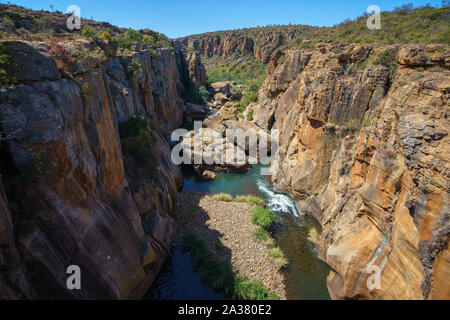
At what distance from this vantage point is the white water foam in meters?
21.2

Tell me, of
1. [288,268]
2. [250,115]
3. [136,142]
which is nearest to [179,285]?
Result: [288,268]

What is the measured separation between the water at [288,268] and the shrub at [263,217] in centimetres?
78

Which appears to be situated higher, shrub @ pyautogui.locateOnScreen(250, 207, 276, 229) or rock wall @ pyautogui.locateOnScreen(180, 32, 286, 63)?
rock wall @ pyautogui.locateOnScreen(180, 32, 286, 63)

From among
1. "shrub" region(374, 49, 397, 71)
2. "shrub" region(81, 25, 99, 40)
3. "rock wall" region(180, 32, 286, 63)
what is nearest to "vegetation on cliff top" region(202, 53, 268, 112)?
"rock wall" region(180, 32, 286, 63)

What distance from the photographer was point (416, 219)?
959 centimetres

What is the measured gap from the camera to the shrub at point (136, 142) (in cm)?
1606

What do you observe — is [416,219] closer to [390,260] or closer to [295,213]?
[390,260]

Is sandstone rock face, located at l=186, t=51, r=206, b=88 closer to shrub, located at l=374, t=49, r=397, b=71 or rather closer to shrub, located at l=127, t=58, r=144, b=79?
shrub, located at l=127, t=58, r=144, b=79

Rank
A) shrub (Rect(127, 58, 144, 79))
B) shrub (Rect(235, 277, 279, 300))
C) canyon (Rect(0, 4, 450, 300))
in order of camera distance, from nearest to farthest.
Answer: canyon (Rect(0, 4, 450, 300)), shrub (Rect(235, 277, 279, 300)), shrub (Rect(127, 58, 144, 79))

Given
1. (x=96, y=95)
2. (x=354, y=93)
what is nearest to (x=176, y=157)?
(x=96, y=95)

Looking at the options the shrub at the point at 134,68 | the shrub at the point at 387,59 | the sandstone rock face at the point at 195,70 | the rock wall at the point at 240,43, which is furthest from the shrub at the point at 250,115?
the rock wall at the point at 240,43

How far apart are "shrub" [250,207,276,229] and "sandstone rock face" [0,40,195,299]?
7.49 meters

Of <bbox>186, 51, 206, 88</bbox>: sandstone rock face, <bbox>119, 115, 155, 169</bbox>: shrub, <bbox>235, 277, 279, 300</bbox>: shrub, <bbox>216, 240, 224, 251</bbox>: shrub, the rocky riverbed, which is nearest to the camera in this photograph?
<bbox>235, 277, 279, 300</bbox>: shrub

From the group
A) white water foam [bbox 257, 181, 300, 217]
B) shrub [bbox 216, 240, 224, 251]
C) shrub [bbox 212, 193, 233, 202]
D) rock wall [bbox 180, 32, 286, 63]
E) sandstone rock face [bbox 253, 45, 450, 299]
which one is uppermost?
rock wall [bbox 180, 32, 286, 63]
